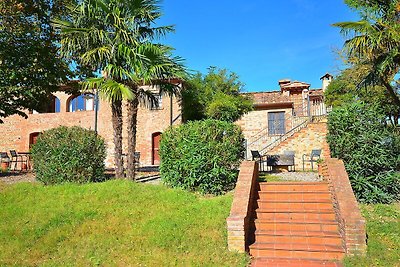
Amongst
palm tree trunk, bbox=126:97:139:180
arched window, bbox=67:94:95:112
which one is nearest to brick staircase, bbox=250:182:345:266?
palm tree trunk, bbox=126:97:139:180

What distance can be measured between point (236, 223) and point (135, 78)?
559 centimetres

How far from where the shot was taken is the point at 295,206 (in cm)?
690

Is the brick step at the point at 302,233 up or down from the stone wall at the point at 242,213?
down

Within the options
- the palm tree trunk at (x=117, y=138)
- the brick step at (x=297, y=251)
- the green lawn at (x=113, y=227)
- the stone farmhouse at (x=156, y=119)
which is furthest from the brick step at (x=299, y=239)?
the stone farmhouse at (x=156, y=119)

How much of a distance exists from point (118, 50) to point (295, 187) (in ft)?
19.8

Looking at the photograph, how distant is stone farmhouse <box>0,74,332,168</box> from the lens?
68.6 feet

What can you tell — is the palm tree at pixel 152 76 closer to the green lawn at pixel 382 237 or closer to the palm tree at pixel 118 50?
the palm tree at pixel 118 50

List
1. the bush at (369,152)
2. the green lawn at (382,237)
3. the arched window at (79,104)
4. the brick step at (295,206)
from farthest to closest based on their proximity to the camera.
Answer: the arched window at (79,104) < the bush at (369,152) < the brick step at (295,206) < the green lawn at (382,237)

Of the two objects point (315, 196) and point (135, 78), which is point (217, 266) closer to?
point (315, 196)

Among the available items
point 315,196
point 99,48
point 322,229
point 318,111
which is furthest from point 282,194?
point 318,111

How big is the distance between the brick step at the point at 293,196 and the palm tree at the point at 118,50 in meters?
4.29

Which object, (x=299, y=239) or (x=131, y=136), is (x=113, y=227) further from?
(x=131, y=136)

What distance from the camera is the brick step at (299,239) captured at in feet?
19.0

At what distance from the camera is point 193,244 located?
559 centimetres
